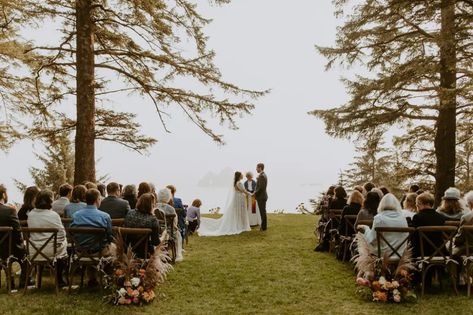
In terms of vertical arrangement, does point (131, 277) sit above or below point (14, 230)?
below

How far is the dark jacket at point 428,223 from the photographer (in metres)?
6.98

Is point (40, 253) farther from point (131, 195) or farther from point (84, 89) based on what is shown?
point (84, 89)

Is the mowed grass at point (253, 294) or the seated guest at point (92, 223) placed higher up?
the seated guest at point (92, 223)

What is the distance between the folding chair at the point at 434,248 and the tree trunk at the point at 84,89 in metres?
7.97

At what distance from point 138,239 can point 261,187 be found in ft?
26.2

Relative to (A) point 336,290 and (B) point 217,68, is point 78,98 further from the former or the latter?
(A) point 336,290

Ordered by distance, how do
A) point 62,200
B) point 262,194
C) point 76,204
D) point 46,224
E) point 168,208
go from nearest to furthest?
point 46,224
point 76,204
point 62,200
point 168,208
point 262,194

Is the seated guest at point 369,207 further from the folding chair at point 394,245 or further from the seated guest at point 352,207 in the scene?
the folding chair at point 394,245

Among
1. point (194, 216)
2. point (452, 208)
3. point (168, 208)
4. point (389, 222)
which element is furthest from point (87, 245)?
point (194, 216)

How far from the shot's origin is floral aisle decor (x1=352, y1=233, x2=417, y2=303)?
6.57 metres

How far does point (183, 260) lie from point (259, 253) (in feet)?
5.77

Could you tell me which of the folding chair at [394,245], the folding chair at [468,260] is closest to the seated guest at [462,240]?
the folding chair at [468,260]

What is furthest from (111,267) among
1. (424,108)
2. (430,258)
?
(424,108)

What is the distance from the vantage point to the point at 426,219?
6.99 metres
